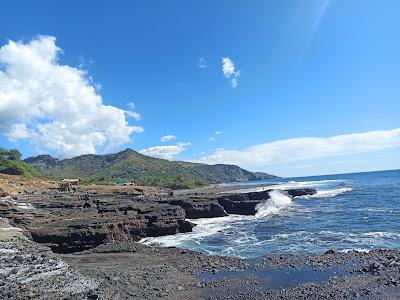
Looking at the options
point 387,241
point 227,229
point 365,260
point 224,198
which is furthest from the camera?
point 224,198

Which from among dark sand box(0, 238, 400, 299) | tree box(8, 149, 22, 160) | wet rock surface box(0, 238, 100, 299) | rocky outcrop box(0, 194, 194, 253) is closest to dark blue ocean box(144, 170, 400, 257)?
rocky outcrop box(0, 194, 194, 253)

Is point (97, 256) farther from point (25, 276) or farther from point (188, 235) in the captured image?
point (188, 235)

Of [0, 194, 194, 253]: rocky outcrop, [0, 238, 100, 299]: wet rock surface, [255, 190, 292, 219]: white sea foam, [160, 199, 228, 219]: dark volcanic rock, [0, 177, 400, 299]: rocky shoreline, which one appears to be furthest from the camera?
[255, 190, 292, 219]: white sea foam

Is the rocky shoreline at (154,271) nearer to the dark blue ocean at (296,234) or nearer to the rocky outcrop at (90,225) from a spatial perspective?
the rocky outcrop at (90,225)

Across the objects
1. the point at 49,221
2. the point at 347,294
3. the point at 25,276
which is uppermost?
the point at 49,221

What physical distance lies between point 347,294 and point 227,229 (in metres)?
23.0

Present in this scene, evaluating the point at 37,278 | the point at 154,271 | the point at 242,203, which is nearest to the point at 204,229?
the point at 242,203

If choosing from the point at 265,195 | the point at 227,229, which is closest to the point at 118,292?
the point at 227,229

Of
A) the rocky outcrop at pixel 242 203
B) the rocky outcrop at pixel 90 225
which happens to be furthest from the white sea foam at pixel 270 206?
the rocky outcrop at pixel 90 225

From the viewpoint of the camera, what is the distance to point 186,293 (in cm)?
1811

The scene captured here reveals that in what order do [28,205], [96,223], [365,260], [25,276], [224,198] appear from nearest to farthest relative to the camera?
[25,276] → [365,260] → [96,223] → [28,205] → [224,198]

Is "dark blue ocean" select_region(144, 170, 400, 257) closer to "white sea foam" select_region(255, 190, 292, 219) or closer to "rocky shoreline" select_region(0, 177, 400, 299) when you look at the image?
"rocky shoreline" select_region(0, 177, 400, 299)

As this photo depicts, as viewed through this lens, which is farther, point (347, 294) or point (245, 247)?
point (245, 247)

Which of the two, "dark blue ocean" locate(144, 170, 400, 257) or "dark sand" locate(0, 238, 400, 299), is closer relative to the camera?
"dark sand" locate(0, 238, 400, 299)
